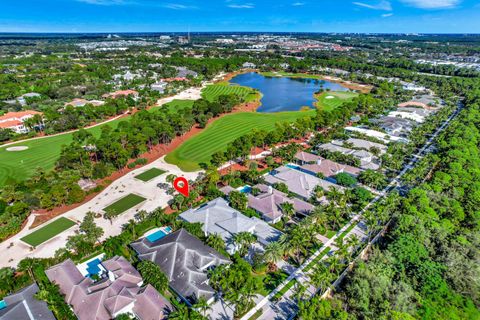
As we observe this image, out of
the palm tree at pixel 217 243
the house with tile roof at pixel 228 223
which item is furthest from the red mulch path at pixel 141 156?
the palm tree at pixel 217 243

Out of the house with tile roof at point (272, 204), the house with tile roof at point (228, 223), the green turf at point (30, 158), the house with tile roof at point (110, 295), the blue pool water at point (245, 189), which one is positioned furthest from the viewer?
the green turf at point (30, 158)

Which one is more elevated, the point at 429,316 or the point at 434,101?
the point at 434,101

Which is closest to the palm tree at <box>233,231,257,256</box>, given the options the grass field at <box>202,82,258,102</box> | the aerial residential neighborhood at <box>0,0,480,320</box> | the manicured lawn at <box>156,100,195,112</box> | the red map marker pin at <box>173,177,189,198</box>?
the aerial residential neighborhood at <box>0,0,480,320</box>

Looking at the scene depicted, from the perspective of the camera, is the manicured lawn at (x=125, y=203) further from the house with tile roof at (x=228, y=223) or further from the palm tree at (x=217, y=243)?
the palm tree at (x=217, y=243)

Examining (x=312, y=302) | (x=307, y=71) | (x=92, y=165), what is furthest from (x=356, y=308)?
(x=307, y=71)

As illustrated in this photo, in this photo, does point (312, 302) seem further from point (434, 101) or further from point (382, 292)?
point (434, 101)

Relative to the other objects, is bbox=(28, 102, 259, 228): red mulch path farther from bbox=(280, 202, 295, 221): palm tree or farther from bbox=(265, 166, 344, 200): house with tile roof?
bbox=(280, 202, 295, 221): palm tree
